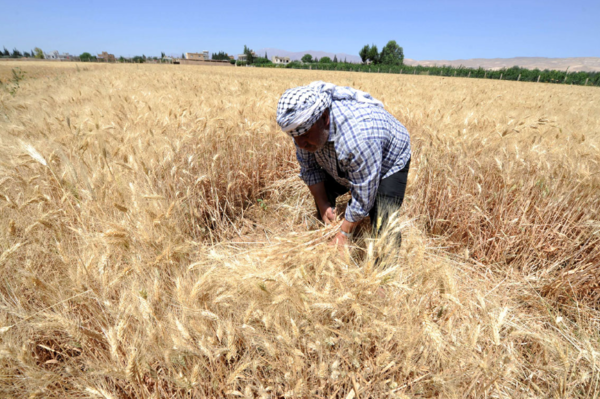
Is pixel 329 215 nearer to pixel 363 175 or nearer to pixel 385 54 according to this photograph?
pixel 363 175

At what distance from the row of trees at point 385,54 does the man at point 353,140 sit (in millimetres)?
93252

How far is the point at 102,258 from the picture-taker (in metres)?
1.40

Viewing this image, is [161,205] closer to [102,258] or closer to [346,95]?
[102,258]

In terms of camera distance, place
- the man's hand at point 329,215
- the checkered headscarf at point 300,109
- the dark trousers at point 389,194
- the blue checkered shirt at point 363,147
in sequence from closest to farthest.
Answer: the checkered headscarf at point 300,109, the blue checkered shirt at point 363,147, the dark trousers at point 389,194, the man's hand at point 329,215

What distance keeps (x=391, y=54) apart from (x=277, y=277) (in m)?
98.9

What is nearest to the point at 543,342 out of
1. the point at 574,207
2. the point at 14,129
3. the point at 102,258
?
the point at 574,207

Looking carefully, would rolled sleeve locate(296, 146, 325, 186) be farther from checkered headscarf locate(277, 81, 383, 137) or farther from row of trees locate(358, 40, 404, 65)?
row of trees locate(358, 40, 404, 65)

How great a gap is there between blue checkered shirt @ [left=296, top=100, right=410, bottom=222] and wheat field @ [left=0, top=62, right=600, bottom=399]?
28 cm

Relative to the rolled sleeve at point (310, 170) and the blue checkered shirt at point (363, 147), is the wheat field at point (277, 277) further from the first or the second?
the rolled sleeve at point (310, 170)

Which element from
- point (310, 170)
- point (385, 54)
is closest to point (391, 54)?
point (385, 54)

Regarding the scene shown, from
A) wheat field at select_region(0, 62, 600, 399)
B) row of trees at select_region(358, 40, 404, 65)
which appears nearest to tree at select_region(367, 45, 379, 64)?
row of trees at select_region(358, 40, 404, 65)

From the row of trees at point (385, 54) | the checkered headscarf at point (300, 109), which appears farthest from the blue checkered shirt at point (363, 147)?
the row of trees at point (385, 54)

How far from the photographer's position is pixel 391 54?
83.8 metres

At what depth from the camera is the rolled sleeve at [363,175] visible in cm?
158
